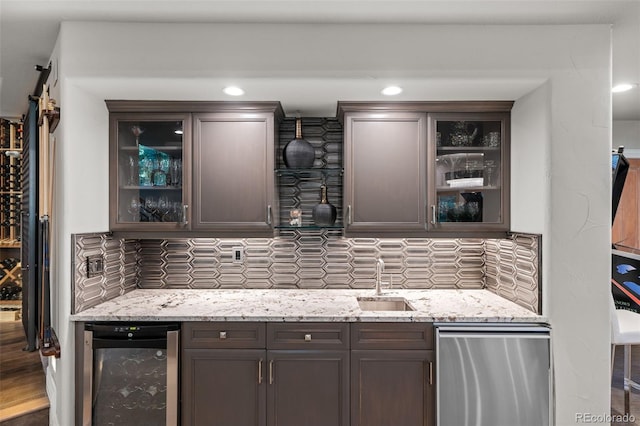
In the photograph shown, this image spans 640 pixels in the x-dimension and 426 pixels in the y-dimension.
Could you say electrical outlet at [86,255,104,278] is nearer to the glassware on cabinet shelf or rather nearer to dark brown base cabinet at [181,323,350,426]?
the glassware on cabinet shelf

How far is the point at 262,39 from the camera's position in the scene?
210 cm

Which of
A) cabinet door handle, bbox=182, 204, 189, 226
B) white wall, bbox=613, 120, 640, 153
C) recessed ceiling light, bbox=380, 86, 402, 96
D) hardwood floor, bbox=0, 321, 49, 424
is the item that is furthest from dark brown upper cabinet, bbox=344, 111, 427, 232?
white wall, bbox=613, 120, 640, 153

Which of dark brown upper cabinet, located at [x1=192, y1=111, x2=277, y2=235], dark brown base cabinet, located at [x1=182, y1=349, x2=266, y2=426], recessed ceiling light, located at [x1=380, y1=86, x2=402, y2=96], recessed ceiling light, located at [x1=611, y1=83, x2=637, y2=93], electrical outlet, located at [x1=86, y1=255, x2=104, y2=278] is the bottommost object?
dark brown base cabinet, located at [x1=182, y1=349, x2=266, y2=426]

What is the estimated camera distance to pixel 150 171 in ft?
8.14

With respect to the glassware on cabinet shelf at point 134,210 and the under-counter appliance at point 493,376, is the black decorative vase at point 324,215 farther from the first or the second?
the glassware on cabinet shelf at point 134,210

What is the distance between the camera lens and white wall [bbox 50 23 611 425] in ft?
6.82

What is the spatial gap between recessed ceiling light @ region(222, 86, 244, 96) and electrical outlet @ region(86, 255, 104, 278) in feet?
4.45

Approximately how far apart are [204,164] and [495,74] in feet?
6.25

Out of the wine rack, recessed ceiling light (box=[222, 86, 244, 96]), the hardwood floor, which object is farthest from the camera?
the wine rack

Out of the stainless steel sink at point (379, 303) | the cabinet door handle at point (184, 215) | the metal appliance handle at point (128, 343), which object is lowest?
the metal appliance handle at point (128, 343)

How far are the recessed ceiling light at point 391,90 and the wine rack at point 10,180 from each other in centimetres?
419

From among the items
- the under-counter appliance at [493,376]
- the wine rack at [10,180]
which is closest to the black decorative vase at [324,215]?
the under-counter appliance at [493,376]

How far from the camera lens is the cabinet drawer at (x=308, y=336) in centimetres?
210

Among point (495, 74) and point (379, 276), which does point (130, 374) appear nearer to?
point (379, 276)
